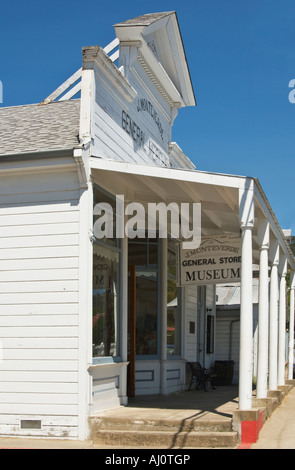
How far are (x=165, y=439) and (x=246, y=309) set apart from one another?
2020 mm

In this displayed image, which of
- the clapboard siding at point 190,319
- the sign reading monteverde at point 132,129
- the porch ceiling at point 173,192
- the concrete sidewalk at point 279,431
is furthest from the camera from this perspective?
the clapboard siding at point 190,319

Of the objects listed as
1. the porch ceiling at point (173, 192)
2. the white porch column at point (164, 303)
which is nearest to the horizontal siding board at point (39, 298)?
the porch ceiling at point (173, 192)

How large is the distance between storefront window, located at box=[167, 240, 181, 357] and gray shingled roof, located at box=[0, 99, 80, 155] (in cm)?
A: 389

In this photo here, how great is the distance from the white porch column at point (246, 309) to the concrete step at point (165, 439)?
0.61 meters

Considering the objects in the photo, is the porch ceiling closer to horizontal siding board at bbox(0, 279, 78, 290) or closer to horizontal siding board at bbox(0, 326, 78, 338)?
horizontal siding board at bbox(0, 279, 78, 290)

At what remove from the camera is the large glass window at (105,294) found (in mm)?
9422

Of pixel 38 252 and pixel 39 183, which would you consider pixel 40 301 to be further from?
pixel 39 183

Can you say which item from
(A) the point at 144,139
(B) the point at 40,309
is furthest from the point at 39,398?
(A) the point at 144,139

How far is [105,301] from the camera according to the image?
9.88 metres

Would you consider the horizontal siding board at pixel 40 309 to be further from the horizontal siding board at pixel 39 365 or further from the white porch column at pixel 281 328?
the white porch column at pixel 281 328

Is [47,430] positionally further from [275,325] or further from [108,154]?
[275,325]
